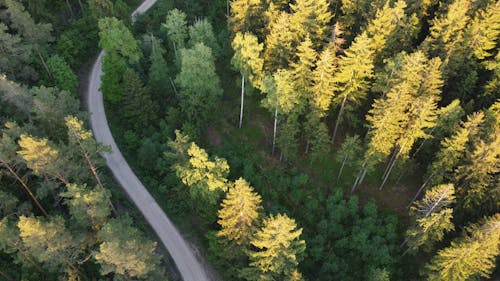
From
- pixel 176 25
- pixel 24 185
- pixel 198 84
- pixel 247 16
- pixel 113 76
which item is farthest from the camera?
pixel 176 25

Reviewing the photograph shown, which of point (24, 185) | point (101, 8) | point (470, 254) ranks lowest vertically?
point (470, 254)

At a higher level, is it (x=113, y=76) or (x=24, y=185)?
(x=113, y=76)

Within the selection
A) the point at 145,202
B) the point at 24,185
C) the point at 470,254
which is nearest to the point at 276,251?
the point at 470,254

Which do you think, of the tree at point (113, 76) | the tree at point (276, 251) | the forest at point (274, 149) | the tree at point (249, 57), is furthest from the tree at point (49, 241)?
the tree at point (249, 57)

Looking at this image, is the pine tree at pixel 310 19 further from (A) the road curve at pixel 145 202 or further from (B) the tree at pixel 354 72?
(A) the road curve at pixel 145 202

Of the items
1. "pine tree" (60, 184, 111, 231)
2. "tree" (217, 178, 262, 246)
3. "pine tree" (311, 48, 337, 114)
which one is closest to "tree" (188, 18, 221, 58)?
"pine tree" (311, 48, 337, 114)

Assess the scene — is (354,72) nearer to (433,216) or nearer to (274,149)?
(274,149)

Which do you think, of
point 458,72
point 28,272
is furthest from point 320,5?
point 28,272

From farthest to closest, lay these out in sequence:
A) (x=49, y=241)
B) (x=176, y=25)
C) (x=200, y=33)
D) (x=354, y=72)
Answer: (x=176, y=25)
(x=200, y=33)
(x=354, y=72)
(x=49, y=241)
